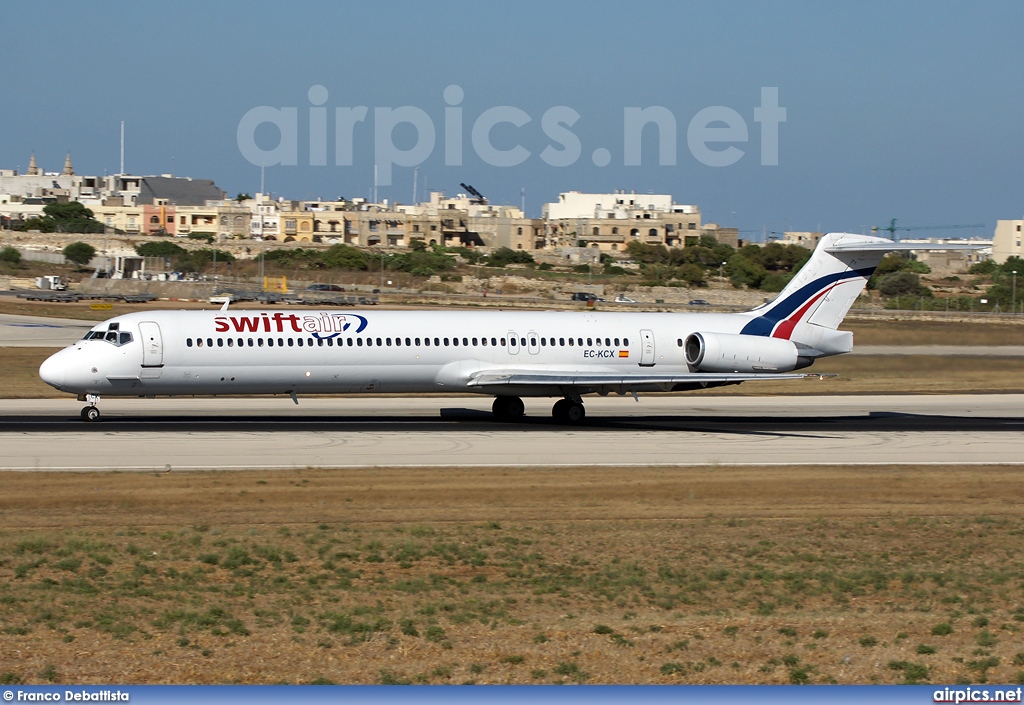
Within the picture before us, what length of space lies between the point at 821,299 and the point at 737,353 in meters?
3.81

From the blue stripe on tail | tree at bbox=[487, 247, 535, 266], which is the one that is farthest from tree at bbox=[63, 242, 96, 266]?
the blue stripe on tail

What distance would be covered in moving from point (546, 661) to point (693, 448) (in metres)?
18.2

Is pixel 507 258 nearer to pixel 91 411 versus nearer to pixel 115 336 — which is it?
pixel 91 411

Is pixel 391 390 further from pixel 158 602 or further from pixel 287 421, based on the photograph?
pixel 158 602

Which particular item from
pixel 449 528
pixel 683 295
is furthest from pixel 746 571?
pixel 683 295

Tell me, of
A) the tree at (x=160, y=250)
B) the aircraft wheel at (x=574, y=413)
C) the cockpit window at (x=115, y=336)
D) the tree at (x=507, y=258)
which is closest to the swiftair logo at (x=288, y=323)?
the cockpit window at (x=115, y=336)

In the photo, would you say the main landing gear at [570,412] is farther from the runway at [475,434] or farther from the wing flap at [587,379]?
the wing flap at [587,379]

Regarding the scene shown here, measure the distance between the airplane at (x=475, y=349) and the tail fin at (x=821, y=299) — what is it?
3 cm

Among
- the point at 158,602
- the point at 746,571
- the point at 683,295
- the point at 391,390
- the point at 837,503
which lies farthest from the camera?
the point at 683,295

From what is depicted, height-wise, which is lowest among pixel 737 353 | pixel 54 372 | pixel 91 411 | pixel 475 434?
pixel 475 434

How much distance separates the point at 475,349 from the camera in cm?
3466

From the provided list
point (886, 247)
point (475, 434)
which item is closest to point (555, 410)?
point (475, 434)

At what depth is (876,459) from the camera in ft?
94.7

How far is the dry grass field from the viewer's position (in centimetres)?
1248
